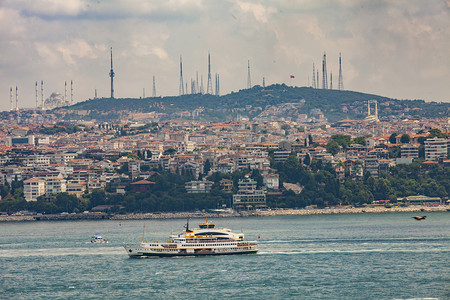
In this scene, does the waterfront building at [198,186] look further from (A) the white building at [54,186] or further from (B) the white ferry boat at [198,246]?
(B) the white ferry boat at [198,246]

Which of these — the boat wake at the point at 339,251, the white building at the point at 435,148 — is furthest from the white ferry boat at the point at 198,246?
the white building at the point at 435,148

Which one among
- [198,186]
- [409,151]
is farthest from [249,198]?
[409,151]

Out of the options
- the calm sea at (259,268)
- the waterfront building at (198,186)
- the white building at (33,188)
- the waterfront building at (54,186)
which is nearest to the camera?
the calm sea at (259,268)

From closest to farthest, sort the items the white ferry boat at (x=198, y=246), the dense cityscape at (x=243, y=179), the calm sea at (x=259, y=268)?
the calm sea at (x=259, y=268)
the white ferry boat at (x=198, y=246)
the dense cityscape at (x=243, y=179)

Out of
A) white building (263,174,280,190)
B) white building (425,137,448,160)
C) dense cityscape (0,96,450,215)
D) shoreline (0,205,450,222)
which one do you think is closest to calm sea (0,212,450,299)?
shoreline (0,205,450,222)

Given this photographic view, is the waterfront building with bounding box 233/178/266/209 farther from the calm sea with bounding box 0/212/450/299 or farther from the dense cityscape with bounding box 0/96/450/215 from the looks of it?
the calm sea with bounding box 0/212/450/299
